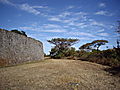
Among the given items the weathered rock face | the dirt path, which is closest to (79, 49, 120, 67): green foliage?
the dirt path

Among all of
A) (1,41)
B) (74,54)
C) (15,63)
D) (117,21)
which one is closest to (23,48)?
(15,63)

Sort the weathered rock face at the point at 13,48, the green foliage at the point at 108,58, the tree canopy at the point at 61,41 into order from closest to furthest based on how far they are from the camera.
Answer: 1. the weathered rock face at the point at 13,48
2. the green foliage at the point at 108,58
3. the tree canopy at the point at 61,41

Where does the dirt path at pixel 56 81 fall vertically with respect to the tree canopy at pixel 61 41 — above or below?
→ below

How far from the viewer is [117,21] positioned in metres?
8.69

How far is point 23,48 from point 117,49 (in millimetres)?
9302

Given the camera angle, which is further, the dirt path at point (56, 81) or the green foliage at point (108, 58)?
the green foliage at point (108, 58)

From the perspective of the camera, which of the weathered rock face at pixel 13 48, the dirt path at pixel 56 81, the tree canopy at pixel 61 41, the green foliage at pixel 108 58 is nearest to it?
the dirt path at pixel 56 81

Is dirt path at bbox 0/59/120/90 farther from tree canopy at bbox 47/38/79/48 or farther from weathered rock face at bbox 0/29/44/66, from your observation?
tree canopy at bbox 47/38/79/48

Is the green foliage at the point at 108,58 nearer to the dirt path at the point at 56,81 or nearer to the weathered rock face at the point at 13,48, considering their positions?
the dirt path at the point at 56,81

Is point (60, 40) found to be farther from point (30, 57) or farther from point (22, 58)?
point (22, 58)

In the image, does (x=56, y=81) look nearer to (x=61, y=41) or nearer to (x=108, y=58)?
(x=108, y=58)

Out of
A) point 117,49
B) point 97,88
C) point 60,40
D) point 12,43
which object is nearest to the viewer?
point 97,88

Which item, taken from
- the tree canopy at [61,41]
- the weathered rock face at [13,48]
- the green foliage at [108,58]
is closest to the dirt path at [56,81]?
the weathered rock face at [13,48]

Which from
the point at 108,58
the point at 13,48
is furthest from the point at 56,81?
the point at 108,58
